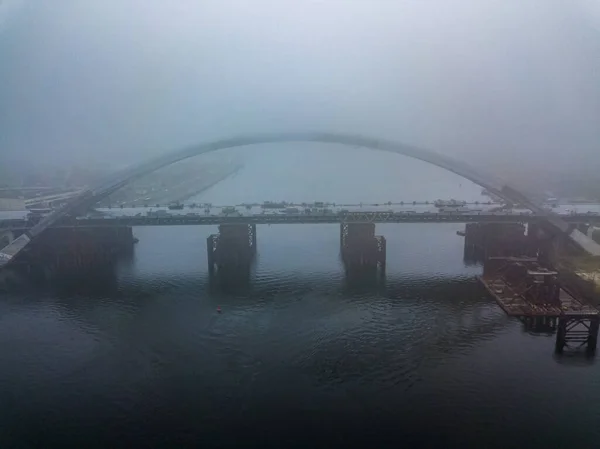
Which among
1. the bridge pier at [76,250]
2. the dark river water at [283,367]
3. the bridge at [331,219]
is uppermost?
the bridge at [331,219]

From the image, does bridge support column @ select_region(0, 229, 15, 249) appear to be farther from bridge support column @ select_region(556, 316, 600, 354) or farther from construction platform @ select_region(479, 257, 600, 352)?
bridge support column @ select_region(556, 316, 600, 354)

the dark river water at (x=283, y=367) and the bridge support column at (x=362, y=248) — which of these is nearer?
the dark river water at (x=283, y=367)

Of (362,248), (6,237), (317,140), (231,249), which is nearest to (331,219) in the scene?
(362,248)

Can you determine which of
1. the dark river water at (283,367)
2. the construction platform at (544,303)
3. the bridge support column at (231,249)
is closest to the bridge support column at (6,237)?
the dark river water at (283,367)

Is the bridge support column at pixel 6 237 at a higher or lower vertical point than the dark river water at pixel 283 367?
higher

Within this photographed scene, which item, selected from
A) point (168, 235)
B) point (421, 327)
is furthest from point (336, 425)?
point (168, 235)

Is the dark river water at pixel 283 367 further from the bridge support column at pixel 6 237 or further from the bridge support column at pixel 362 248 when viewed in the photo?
the bridge support column at pixel 6 237

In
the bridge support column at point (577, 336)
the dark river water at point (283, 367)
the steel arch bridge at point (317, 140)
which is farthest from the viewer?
the steel arch bridge at point (317, 140)

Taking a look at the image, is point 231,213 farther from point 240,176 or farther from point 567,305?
point 240,176
